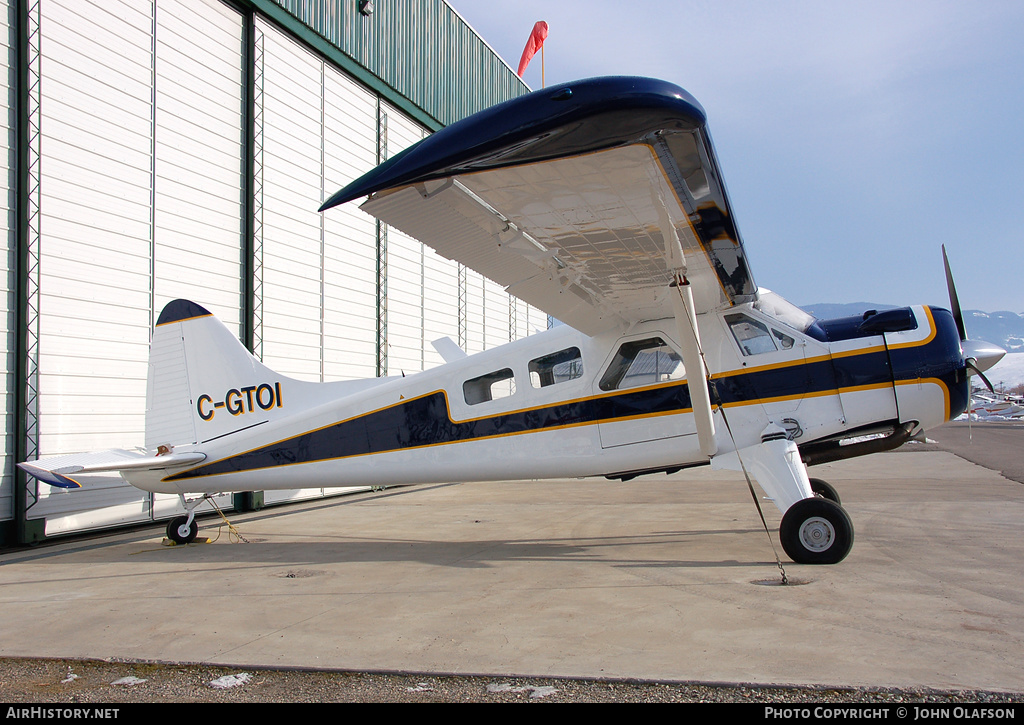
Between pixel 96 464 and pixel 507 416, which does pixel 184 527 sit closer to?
pixel 96 464

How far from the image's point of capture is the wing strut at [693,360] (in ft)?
17.7

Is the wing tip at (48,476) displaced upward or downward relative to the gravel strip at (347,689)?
upward

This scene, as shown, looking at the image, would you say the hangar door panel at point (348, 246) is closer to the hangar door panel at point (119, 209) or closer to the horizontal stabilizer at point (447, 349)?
the hangar door panel at point (119, 209)

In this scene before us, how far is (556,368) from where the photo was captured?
283 inches

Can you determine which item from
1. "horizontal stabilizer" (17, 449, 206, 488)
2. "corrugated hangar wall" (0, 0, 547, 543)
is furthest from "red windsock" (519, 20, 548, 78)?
"horizontal stabilizer" (17, 449, 206, 488)

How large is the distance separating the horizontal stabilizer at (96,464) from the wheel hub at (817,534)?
6.47 meters

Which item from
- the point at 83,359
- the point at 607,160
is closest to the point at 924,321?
the point at 607,160

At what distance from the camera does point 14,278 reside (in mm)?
8562

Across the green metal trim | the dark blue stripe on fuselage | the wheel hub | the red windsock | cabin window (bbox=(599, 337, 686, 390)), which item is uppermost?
the red windsock

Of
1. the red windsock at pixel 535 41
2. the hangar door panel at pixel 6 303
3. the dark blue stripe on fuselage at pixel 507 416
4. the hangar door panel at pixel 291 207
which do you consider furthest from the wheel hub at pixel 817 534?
the red windsock at pixel 535 41

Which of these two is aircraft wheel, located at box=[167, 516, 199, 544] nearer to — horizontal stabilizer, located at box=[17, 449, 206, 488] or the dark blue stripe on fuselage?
the dark blue stripe on fuselage

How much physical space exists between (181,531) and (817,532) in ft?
23.2

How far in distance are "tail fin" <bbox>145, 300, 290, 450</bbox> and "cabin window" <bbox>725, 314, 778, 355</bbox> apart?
4974 mm

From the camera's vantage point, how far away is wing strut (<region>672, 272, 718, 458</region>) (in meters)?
5.40
